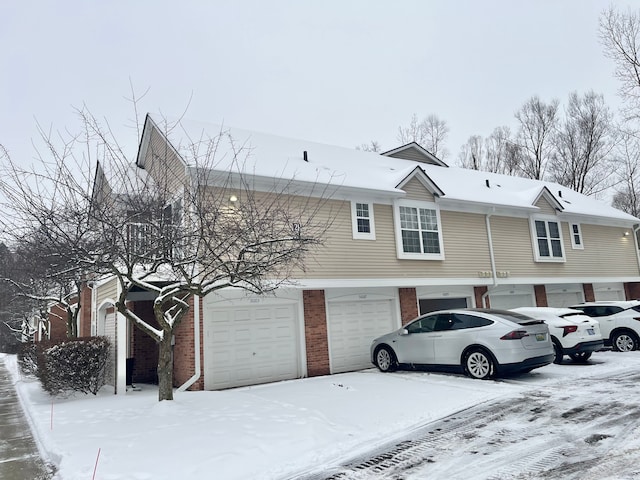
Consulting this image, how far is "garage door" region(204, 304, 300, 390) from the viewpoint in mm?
11477

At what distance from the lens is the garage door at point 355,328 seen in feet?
44.2

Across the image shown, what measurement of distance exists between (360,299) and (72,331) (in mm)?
10370

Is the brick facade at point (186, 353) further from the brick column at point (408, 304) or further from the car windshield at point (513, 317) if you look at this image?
the car windshield at point (513, 317)

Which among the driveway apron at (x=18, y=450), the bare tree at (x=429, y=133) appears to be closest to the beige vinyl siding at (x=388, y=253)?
the driveway apron at (x=18, y=450)

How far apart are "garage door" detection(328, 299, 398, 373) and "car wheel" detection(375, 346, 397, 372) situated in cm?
123

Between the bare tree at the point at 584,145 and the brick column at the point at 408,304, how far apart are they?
2432 centimetres

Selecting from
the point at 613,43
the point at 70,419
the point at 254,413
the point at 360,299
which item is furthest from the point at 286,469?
the point at 613,43

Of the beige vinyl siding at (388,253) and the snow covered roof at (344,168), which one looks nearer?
the snow covered roof at (344,168)

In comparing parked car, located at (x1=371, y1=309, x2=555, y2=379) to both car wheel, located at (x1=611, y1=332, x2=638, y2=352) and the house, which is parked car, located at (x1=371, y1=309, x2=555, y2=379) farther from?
car wheel, located at (x1=611, y1=332, x2=638, y2=352)

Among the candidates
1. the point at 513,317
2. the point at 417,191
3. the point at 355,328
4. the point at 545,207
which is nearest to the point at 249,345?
the point at 355,328

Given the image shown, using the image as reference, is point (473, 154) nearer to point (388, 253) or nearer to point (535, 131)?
point (535, 131)

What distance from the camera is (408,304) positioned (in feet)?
49.0

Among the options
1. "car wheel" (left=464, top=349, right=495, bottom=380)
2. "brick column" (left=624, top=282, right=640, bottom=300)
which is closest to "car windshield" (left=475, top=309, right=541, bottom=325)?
"car wheel" (left=464, top=349, right=495, bottom=380)

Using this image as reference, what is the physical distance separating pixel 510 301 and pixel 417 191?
6156 mm
